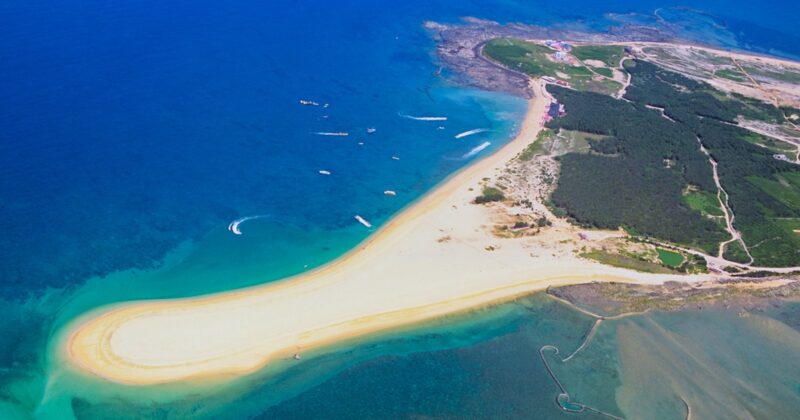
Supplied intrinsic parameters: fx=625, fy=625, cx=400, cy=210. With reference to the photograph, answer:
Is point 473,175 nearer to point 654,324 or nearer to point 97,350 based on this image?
point 654,324

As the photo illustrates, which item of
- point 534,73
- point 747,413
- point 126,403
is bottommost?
point 126,403

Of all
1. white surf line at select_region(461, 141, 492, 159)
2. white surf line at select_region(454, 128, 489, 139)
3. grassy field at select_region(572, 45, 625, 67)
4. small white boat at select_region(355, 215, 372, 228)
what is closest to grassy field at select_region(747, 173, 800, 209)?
white surf line at select_region(461, 141, 492, 159)

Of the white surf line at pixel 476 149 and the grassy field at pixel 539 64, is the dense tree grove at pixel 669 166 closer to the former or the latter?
the grassy field at pixel 539 64

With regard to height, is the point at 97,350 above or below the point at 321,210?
below

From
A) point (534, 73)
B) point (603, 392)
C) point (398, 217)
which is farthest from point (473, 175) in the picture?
point (534, 73)

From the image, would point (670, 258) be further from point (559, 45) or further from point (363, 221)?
point (559, 45)

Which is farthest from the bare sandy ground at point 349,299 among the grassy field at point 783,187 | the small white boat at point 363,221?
the grassy field at point 783,187
